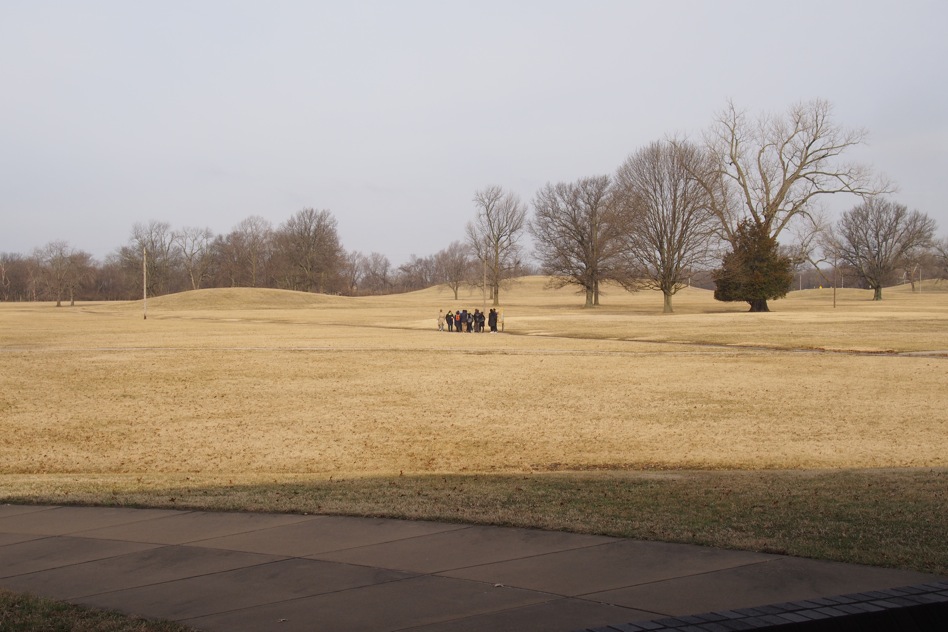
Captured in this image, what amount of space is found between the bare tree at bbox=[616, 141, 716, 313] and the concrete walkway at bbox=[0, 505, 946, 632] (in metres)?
64.1

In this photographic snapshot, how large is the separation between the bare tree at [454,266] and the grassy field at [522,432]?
88455 millimetres

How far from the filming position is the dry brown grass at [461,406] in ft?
46.0

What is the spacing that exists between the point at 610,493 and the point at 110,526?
191 inches

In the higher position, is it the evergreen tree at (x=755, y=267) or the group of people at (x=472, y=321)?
the evergreen tree at (x=755, y=267)

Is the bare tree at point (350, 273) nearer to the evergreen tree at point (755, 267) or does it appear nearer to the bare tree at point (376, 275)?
the bare tree at point (376, 275)

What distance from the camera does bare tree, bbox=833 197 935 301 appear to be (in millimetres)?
106625

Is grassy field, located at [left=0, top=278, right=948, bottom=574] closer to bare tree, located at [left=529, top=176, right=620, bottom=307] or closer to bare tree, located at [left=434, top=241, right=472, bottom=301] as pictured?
bare tree, located at [left=529, top=176, right=620, bottom=307]

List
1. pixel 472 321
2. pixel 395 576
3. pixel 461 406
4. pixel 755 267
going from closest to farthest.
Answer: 1. pixel 395 576
2. pixel 461 406
3. pixel 472 321
4. pixel 755 267

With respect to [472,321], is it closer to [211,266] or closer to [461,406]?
[461,406]

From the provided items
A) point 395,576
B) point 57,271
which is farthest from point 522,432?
point 57,271

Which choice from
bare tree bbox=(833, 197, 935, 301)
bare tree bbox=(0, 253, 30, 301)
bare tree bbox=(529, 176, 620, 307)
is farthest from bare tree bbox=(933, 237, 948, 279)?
bare tree bbox=(0, 253, 30, 301)

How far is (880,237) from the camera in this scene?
10912 cm

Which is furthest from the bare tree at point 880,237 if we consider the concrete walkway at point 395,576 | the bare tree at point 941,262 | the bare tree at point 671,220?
the concrete walkway at point 395,576

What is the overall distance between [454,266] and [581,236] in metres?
57.3
